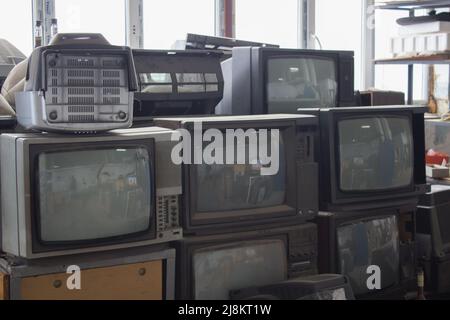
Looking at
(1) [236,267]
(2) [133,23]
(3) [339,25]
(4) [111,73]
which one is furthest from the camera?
(3) [339,25]

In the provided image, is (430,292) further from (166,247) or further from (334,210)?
(166,247)

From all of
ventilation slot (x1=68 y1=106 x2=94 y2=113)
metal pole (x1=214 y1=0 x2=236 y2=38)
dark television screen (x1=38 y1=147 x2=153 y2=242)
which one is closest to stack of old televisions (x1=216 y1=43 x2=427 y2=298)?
dark television screen (x1=38 y1=147 x2=153 y2=242)

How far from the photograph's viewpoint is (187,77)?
252 cm

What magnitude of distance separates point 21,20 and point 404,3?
2619 millimetres

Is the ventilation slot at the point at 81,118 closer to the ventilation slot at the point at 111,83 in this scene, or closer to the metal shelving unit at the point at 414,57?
the ventilation slot at the point at 111,83

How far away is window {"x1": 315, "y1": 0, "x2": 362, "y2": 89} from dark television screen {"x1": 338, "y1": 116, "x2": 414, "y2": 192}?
9.68 ft

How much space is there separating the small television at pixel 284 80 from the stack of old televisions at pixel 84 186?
2.17ft

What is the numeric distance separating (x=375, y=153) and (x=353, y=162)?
104 mm

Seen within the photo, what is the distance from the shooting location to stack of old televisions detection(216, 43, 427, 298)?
7.75ft

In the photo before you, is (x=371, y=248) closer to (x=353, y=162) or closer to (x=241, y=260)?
(x=353, y=162)

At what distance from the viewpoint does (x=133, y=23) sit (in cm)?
443

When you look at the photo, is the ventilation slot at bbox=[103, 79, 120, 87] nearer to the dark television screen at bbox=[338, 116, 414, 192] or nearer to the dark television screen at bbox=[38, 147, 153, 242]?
the dark television screen at bbox=[38, 147, 153, 242]

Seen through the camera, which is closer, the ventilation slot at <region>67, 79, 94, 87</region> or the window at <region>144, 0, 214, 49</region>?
the ventilation slot at <region>67, 79, 94, 87</region>

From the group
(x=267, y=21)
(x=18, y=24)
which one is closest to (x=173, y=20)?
(x=267, y=21)
